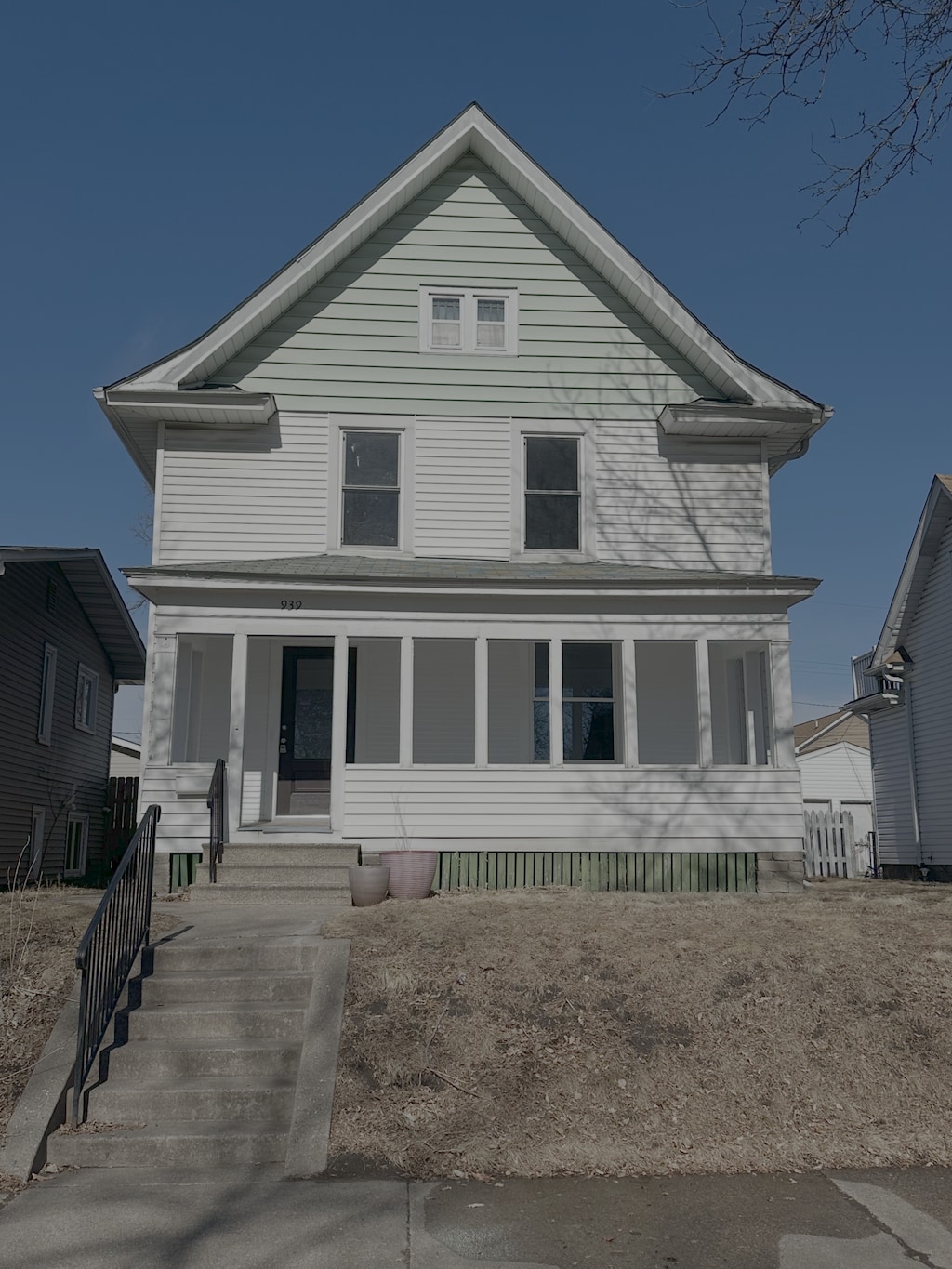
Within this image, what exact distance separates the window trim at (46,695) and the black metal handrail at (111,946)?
995 centimetres

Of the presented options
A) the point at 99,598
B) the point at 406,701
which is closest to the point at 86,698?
the point at 99,598

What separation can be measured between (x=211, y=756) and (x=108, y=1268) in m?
9.38

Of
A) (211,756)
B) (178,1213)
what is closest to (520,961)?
(178,1213)

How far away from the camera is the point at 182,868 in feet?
41.3

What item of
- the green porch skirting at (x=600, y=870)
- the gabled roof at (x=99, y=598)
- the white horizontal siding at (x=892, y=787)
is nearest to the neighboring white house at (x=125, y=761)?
the gabled roof at (x=99, y=598)

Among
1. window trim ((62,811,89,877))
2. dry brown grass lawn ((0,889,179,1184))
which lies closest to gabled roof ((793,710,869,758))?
window trim ((62,811,89,877))

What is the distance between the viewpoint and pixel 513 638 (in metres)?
13.3

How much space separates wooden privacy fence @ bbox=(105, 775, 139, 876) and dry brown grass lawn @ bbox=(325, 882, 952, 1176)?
1474cm

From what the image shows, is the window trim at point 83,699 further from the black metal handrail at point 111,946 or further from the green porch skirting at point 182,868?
the black metal handrail at point 111,946

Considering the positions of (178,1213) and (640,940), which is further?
(640,940)

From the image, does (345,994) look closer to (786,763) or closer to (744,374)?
(786,763)

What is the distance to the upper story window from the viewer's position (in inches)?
597

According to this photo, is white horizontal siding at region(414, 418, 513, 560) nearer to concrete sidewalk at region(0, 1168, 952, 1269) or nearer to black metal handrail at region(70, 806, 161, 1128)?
black metal handrail at region(70, 806, 161, 1128)

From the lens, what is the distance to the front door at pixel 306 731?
46.6 feet
